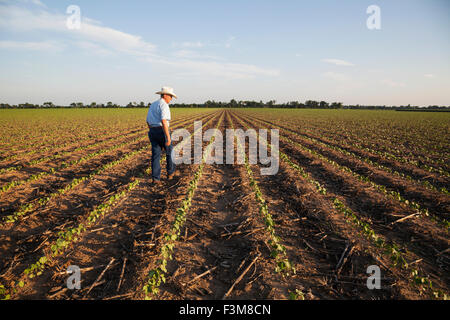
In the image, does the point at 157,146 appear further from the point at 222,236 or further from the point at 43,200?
the point at 222,236

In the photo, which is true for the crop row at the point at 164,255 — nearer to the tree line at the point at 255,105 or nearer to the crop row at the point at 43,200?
the crop row at the point at 43,200

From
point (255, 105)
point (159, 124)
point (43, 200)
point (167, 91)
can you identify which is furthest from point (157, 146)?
point (255, 105)

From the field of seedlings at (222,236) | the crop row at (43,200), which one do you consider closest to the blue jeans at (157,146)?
the field of seedlings at (222,236)

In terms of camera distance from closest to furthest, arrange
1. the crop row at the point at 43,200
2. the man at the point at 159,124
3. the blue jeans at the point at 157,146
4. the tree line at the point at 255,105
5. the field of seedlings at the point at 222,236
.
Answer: the field of seedlings at the point at 222,236 < the crop row at the point at 43,200 < the man at the point at 159,124 < the blue jeans at the point at 157,146 < the tree line at the point at 255,105

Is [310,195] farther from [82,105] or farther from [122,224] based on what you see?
[82,105]

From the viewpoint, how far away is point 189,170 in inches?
340

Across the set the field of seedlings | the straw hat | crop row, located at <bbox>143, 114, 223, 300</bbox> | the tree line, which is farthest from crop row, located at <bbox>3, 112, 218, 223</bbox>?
the tree line

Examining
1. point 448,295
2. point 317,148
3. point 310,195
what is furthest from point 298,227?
point 317,148

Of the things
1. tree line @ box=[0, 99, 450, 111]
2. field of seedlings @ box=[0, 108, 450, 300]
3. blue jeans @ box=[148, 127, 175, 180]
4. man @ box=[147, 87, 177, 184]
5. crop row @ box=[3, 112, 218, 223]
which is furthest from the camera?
tree line @ box=[0, 99, 450, 111]

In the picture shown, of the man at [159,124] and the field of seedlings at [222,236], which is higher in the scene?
the man at [159,124]

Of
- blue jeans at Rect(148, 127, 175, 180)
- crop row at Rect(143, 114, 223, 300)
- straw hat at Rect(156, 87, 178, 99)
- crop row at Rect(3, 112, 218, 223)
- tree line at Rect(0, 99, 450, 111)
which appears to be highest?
tree line at Rect(0, 99, 450, 111)

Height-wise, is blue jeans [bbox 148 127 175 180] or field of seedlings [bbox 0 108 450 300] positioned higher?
blue jeans [bbox 148 127 175 180]

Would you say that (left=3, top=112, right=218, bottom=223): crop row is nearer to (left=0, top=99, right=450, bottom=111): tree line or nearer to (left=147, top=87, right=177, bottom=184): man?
(left=147, top=87, right=177, bottom=184): man
